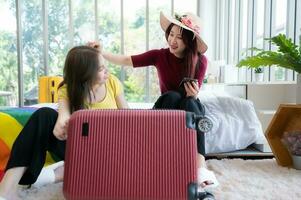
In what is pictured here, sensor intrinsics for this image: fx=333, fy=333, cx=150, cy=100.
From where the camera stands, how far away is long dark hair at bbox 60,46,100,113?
1.25 m

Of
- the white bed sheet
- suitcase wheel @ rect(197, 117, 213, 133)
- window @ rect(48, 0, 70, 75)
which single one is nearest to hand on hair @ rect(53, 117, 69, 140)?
suitcase wheel @ rect(197, 117, 213, 133)

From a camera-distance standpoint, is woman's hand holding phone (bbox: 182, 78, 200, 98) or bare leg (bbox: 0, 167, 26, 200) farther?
woman's hand holding phone (bbox: 182, 78, 200, 98)

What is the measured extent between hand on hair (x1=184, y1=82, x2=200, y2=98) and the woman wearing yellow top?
30 cm

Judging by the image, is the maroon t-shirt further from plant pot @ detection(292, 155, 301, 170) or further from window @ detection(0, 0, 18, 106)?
window @ detection(0, 0, 18, 106)

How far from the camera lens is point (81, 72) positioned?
49.8 inches

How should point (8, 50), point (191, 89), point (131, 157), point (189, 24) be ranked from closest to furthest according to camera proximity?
1. point (131, 157)
2. point (191, 89)
3. point (189, 24)
4. point (8, 50)

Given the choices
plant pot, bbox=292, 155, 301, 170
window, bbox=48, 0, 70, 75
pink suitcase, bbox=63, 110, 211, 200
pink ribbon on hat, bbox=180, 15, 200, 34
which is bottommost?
plant pot, bbox=292, 155, 301, 170

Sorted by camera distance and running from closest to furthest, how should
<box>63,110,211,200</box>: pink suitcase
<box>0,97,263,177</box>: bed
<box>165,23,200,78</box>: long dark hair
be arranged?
<box>63,110,211,200</box>: pink suitcase < <box>165,23,200,78</box>: long dark hair < <box>0,97,263,177</box>: bed

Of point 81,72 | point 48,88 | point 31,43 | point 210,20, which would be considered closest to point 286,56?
point 81,72

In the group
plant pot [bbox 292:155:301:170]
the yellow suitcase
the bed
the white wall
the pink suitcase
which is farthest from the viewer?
the white wall

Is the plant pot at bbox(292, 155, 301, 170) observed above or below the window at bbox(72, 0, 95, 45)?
below

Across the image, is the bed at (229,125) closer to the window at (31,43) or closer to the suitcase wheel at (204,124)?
the suitcase wheel at (204,124)

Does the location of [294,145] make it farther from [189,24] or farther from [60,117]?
[60,117]

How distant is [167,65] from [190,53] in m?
0.13
